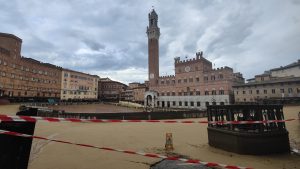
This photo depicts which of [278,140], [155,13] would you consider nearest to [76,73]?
[155,13]

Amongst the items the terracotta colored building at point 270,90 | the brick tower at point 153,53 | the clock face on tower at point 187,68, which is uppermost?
the brick tower at point 153,53

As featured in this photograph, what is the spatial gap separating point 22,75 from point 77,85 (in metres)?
22.0

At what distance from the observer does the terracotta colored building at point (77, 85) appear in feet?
218

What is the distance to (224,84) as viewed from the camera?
49.2 m

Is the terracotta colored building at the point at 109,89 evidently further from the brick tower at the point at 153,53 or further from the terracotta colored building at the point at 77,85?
the brick tower at the point at 153,53

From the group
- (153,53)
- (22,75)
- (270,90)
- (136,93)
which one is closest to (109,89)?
(136,93)

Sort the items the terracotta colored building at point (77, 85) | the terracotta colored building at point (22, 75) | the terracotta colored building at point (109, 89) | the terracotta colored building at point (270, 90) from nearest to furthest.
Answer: the terracotta colored building at point (270, 90)
the terracotta colored building at point (22, 75)
the terracotta colored building at point (77, 85)
the terracotta colored building at point (109, 89)

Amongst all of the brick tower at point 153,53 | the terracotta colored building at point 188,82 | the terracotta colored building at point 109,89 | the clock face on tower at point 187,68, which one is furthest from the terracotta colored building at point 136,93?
the clock face on tower at point 187,68

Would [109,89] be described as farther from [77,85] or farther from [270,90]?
[270,90]

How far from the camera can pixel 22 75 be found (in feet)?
166

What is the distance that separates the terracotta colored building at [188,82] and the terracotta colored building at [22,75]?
34.7 m

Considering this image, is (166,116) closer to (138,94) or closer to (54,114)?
(54,114)

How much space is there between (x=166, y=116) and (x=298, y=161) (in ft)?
61.5

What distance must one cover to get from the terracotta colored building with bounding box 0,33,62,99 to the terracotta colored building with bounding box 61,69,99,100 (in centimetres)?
248
